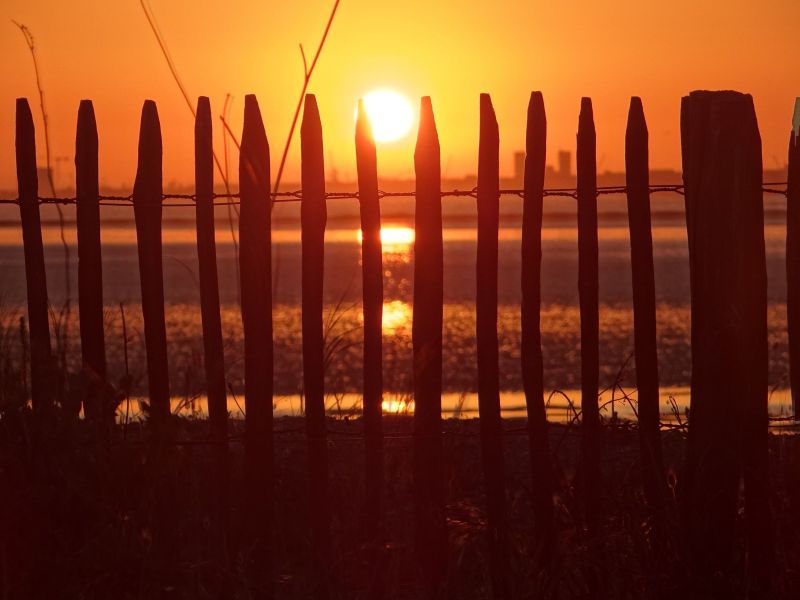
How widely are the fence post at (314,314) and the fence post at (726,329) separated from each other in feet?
4.12

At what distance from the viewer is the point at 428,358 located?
382 centimetres

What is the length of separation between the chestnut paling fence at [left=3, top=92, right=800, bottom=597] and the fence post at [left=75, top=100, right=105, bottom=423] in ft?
0.21

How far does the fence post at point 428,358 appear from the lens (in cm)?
379

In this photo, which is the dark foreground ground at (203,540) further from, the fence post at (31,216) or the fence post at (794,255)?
the fence post at (31,216)

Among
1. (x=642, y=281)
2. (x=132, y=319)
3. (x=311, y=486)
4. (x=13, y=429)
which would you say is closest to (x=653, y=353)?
(x=642, y=281)

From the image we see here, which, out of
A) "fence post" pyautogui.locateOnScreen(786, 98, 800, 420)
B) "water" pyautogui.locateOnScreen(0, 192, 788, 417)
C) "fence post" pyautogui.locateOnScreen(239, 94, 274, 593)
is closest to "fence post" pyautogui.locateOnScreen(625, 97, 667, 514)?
"water" pyautogui.locateOnScreen(0, 192, 788, 417)

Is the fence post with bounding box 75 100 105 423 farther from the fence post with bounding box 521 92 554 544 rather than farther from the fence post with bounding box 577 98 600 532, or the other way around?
the fence post with bounding box 577 98 600 532

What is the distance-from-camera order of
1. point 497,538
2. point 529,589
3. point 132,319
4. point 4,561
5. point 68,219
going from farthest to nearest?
point 68,219, point 132,319, point 497,538, point 529,589, point 4,561

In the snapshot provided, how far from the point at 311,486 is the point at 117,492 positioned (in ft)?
2.35

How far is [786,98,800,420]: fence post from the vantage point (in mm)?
4035

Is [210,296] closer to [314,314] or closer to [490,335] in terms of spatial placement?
[314,314]

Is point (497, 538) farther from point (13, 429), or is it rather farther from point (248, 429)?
point (13, 429)

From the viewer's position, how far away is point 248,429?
3998 millimetres

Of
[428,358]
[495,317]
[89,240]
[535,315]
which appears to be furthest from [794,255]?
[89,240]
